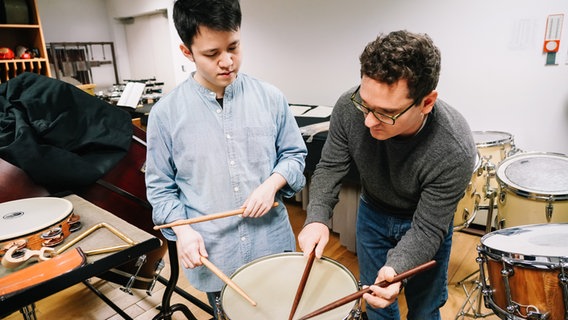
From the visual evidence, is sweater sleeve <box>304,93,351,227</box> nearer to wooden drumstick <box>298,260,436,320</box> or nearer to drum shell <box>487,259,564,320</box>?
wooden drumstick <box>298,260,436,320</box>

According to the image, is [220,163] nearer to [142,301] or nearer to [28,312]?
[28,312]

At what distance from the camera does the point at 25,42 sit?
450 cm

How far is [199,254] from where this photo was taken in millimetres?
1042

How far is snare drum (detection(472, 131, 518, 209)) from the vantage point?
229cm

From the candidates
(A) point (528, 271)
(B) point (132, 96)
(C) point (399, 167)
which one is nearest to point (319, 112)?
(B) point (132, 96)

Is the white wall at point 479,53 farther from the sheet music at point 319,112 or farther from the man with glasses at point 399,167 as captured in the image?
the man with glasses at point 399,167

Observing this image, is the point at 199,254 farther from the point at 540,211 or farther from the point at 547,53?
the point at 547,53

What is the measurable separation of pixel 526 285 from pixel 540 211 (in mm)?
843

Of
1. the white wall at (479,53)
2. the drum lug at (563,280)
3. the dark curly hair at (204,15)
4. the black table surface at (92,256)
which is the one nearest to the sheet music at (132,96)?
the black table surface at (92,256)

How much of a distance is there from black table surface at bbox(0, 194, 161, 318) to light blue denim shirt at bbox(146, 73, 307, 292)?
12 cm

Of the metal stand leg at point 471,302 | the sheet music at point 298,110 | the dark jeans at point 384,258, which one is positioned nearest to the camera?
the dark jeans at point 384,258

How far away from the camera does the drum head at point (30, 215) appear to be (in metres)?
0.99

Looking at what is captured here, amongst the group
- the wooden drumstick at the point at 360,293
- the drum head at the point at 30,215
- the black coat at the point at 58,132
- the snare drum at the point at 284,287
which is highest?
the black coat at the point at 58,132

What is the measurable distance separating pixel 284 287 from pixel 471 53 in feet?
8.94
